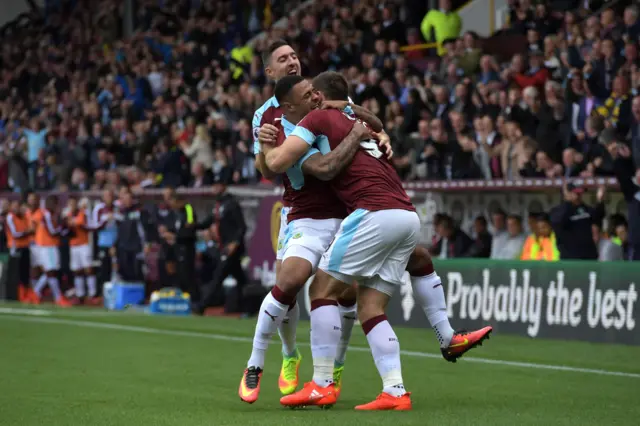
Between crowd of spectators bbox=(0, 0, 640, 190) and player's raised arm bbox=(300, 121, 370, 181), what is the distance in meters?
8.63

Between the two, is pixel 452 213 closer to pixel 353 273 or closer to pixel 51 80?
pixel 353 273

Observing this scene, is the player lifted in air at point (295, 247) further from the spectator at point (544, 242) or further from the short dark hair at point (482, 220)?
the short dark hair at point (482, 220)

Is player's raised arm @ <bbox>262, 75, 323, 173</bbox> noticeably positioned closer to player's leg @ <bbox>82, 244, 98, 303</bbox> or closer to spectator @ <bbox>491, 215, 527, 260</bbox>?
spectator @ <bbox>491, 215, 527, 260</bbox>

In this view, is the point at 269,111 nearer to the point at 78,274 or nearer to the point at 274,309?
the point at 274,309

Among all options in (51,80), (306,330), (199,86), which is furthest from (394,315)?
(51,80)

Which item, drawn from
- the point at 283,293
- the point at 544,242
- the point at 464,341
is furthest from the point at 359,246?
the point at 544,242

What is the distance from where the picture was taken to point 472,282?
1578 cm

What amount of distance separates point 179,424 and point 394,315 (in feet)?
31.5

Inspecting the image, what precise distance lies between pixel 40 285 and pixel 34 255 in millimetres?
804

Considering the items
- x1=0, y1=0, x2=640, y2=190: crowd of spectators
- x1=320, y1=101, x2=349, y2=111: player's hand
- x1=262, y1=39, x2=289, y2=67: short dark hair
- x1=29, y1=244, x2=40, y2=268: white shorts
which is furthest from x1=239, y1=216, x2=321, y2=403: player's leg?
x1=29, y1=244, x2=40, y2=268: white shorts

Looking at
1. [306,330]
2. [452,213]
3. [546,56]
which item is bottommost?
[306,330]

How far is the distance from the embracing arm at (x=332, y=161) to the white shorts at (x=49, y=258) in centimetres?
1688

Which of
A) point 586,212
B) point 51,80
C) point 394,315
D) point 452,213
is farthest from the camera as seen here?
point 51,80

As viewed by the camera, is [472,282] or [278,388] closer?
[278,388]
